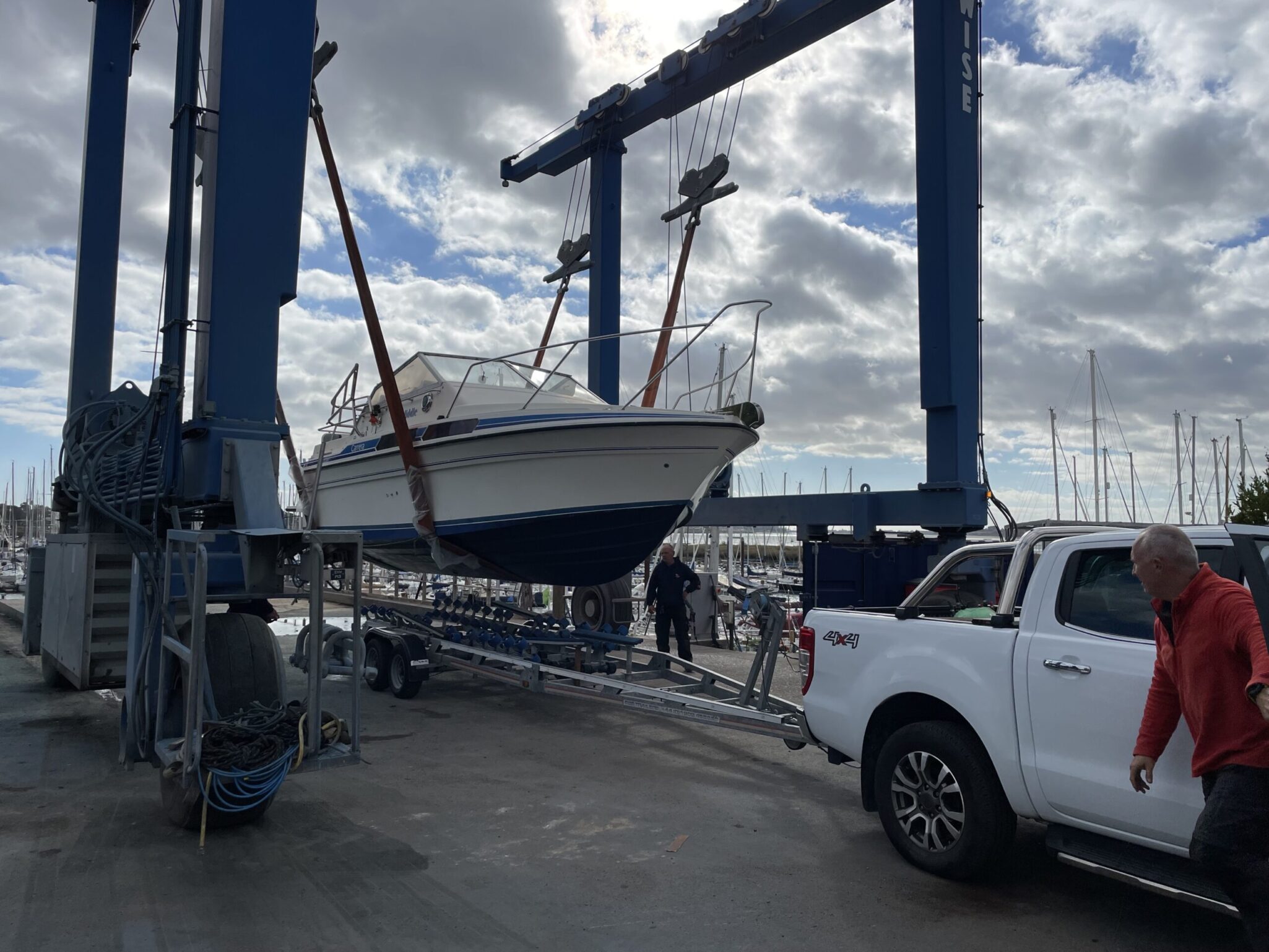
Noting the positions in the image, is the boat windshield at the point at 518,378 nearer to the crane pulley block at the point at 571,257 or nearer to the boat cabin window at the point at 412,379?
the boat cabin window at the point at 412,379

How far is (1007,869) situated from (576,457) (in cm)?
470

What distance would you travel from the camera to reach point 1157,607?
289cm

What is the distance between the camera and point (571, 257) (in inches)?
538

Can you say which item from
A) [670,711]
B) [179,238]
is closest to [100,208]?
[179,238]

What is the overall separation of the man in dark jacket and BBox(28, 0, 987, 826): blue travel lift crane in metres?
1.53

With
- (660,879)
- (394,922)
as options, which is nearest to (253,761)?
(394,922)

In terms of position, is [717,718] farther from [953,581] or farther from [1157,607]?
[1157,607]

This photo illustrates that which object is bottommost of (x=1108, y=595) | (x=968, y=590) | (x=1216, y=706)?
(x=1216, y=706)

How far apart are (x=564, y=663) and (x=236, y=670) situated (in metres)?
3.33

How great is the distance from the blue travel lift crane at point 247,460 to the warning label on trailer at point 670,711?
0.02 meters

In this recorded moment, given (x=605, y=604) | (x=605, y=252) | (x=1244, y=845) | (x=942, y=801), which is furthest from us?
(x=605, y=252)

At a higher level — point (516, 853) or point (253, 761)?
point (253, 761)

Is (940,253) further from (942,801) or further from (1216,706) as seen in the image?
(1216,706)

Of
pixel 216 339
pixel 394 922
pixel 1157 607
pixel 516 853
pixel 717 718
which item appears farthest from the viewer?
pixel 717 718
